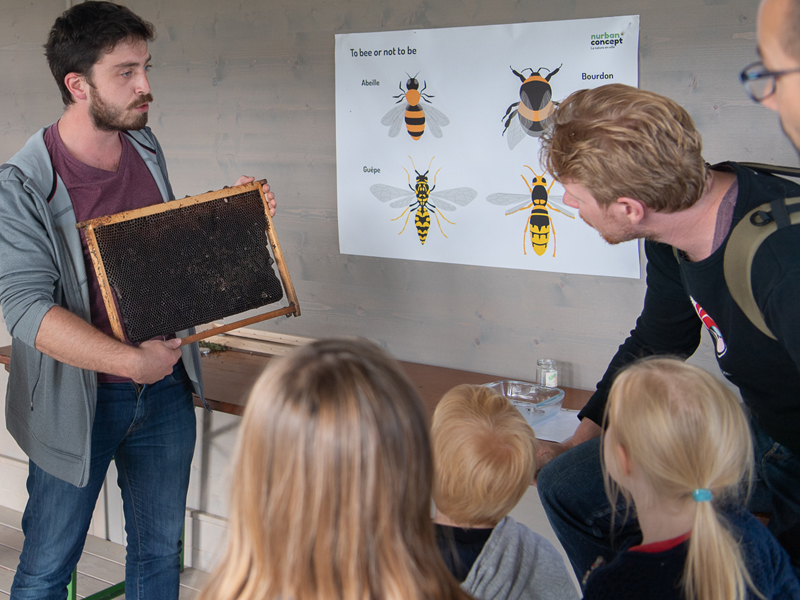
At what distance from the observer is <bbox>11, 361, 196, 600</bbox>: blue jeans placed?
1.83 m

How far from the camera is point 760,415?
1448mm

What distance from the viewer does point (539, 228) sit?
2.22 m

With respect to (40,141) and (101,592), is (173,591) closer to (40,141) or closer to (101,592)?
(101,592)

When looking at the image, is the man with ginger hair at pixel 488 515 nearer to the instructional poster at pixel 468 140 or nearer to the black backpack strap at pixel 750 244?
Answer: the black backpack strap at pixel 750 244

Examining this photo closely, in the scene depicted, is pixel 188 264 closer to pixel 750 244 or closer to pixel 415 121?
pixel 415 121

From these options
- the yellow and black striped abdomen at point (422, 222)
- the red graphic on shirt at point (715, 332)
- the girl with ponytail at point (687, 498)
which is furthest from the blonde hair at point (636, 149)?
the yellow and black striped abdomen at point (422, 222)

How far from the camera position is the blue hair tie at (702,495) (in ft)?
3.67

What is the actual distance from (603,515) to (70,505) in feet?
4.44

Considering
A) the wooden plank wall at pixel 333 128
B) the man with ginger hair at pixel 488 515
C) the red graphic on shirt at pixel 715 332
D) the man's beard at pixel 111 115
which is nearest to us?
the man with ginger hair at pixel 488 515

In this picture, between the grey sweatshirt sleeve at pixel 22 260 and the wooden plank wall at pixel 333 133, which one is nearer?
the grey sweatshirt sleeve at pixel 22 260

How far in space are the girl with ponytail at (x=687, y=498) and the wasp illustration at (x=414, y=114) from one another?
4.41ft

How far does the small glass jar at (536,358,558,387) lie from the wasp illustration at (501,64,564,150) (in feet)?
2.30

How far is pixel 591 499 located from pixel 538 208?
979 mm

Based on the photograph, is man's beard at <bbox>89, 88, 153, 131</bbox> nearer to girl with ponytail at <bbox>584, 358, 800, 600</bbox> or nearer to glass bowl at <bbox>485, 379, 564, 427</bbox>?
glass bowl at <bbox>485, 379, 564, 427</bbox>
